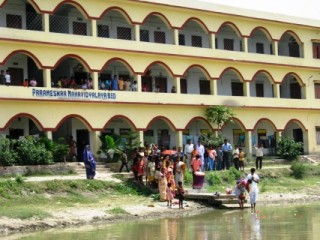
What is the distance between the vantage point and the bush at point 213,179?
27.3 metres

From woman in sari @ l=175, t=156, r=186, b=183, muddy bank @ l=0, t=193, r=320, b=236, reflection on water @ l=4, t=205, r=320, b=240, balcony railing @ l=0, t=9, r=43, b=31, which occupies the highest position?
balcony railing @ l=0, t=9, r=43, b=31

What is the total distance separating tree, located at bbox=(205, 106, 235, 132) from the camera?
33.8 m

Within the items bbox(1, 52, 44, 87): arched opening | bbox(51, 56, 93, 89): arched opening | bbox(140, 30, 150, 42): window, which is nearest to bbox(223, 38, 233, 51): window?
bbox(140, 30, 150, 42): window

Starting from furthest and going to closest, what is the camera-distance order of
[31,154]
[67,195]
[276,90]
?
[276,90]
[31,154]
[67,195]

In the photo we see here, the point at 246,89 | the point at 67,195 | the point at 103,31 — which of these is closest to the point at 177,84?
the point at 103,31

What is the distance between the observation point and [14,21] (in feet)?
98.2

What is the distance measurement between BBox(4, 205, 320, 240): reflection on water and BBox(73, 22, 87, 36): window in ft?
47.4

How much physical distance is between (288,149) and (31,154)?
15.8 metres

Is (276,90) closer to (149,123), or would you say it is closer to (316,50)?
(316,50)

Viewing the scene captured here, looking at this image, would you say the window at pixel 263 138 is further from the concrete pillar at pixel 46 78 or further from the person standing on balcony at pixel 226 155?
the concrete pillar at pixel 46 78

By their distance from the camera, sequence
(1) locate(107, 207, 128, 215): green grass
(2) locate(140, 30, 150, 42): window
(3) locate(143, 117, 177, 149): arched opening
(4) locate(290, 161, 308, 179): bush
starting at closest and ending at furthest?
(1) locate(107, 207, 128, 215): green grass → (4) locate(290, 161, 308, 179): bush → (2) locate(140, 30, 150, 42): window → (3) locate(143, 117, 177, 149): arched opening

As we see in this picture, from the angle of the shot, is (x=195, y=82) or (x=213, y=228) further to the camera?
(x=195, y=82)

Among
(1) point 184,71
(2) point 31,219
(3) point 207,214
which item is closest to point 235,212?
(3) point 207,214

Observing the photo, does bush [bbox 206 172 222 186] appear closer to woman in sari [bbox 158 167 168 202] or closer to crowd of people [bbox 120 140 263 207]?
crowd of people [bbox 120 140 263 207]
